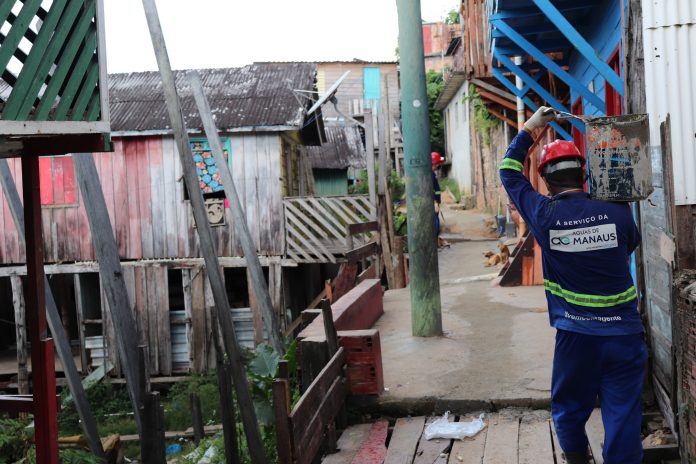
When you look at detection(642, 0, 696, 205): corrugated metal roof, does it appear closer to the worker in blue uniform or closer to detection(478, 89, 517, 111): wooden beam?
the worker in blue uniform

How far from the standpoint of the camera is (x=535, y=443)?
178 inches

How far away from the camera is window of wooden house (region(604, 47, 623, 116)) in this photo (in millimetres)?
7621

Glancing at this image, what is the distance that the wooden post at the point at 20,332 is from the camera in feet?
53.8

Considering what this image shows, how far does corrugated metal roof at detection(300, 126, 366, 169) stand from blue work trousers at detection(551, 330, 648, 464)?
2203 centimetres

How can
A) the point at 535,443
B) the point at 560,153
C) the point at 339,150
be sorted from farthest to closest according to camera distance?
the point at 339,150 → the point at 535,443 → the point at 560,153

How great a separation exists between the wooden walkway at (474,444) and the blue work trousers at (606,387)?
65 centimetres

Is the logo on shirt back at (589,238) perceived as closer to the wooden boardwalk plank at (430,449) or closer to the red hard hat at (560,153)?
the red hard hat at (560,153)

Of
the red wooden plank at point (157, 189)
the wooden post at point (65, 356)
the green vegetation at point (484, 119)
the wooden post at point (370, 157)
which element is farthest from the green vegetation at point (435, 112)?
the wooden post at point (65, 356)

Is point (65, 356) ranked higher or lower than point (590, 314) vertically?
lower

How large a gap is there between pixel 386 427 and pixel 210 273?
8.01ft

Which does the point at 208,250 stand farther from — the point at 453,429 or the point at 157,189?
the point at 157,189

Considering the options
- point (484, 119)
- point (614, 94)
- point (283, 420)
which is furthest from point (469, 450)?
point (484, 119)

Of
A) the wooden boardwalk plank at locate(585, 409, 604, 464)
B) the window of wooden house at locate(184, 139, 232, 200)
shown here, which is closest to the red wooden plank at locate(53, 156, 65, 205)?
the window of wooden house at locate(184, 139, 232, 200)

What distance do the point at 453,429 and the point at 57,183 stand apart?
1383 cm
